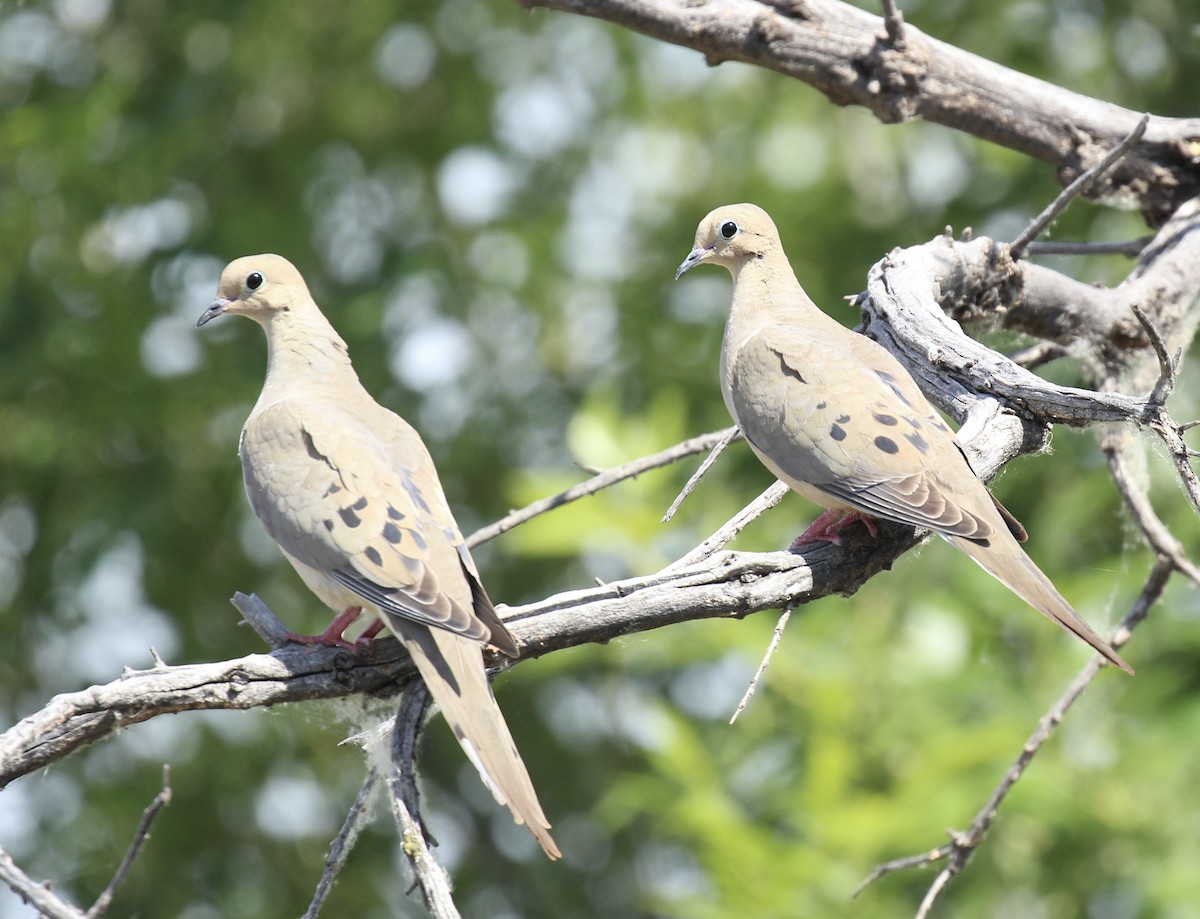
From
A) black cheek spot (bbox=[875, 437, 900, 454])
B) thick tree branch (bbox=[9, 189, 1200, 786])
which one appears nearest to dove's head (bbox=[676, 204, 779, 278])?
thick tree branch (bbox=[9, 189, 1200, 786])

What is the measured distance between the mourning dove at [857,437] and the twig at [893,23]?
0.69 metres

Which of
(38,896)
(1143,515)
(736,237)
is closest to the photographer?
(38,896)

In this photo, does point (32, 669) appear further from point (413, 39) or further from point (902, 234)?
point (902, 234)

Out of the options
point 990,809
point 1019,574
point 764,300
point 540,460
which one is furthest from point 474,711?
point 540,460

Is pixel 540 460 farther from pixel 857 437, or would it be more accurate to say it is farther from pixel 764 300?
pixel 857 437

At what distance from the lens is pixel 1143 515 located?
303cm

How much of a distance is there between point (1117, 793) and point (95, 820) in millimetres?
4072

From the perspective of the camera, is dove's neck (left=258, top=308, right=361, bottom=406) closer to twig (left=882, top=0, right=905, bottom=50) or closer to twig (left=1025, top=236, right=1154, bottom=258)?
twig (left=882, top=0, right=905, bottom=50)

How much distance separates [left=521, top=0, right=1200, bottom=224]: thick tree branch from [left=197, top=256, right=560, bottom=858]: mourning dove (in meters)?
1.07

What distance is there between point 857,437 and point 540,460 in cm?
395

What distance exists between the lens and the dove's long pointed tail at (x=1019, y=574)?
90.4 inches

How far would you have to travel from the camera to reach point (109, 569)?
5816 millimetres

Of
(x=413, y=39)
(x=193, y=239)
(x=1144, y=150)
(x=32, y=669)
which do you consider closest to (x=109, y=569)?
(x=32, y=669)

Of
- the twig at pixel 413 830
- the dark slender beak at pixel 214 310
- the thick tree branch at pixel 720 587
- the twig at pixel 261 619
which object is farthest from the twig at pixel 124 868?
the dark slender beak at pixel 214 310
